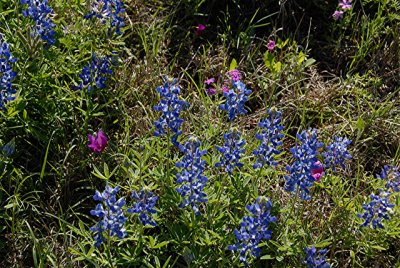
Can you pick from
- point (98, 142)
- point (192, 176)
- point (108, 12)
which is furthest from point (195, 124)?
point (192, 176)

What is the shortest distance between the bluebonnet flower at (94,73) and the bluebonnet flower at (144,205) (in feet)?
2.27

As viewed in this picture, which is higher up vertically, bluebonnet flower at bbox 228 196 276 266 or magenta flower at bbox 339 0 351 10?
magenta flower at bbox 339 0 351 10

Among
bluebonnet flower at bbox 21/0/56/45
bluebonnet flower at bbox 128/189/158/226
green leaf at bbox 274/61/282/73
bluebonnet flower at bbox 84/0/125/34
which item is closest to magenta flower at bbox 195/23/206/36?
green leaf at bbox 274/61/282/73

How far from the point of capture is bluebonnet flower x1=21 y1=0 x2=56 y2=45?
117 inches

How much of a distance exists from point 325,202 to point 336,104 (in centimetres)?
71

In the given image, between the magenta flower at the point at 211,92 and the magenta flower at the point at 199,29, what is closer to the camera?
the magenta flower at the point at 211,92

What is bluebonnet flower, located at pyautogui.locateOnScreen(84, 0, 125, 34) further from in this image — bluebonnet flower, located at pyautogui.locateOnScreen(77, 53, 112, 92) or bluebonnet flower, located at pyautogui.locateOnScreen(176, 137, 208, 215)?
bluebonnet flower, located at pyautogui.locateOnScreen(176, 137, 208, 215)

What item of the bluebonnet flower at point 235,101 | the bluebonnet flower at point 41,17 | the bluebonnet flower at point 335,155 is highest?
the bluebonnet flower at point 41,17

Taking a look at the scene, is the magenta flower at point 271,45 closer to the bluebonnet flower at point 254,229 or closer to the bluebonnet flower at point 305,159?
the bluebonnet flower at point 305,159

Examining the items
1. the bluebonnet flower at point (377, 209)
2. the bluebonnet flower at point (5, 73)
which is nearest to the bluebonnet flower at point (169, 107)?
the bluebonnet flower at point (5, 73)

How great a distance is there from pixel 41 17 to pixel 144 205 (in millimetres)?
973

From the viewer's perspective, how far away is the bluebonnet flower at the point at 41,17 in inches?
117

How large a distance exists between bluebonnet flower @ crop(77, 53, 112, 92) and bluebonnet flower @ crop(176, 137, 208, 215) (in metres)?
0.70

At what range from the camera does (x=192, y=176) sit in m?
2.62
